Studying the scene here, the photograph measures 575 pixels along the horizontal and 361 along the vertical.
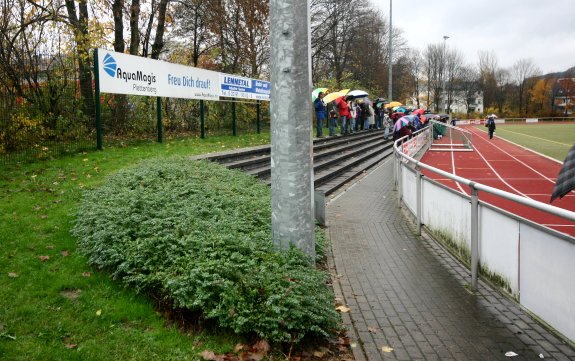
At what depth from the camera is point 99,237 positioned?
5.74 meters

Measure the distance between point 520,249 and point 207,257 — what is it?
2.91 m

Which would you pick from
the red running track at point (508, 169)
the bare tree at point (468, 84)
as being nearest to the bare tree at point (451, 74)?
the bare tree at point (468, 84)

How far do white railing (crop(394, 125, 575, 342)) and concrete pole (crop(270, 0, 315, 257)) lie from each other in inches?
75.5

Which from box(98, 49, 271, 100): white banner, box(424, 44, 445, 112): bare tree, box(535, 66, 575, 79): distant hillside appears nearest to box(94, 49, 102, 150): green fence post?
box(98, 49, 271, 100): white banner

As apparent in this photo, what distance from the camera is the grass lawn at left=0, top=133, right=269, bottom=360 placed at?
13.0 ft

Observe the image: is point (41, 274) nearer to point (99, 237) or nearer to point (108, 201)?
point (99, 237)

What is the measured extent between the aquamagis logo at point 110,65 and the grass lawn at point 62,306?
218 inches

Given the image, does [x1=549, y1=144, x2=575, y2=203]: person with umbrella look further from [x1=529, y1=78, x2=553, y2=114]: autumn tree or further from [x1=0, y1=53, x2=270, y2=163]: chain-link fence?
[x1=529, y1=78, x2=553, y2=114]: autumn tree

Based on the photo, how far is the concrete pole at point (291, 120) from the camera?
492 cm

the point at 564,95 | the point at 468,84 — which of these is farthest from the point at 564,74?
the point at 468,84

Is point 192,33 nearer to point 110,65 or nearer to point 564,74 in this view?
point 110,65

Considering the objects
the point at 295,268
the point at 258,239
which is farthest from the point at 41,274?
the point at 295,268

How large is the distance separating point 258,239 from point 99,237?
180cm

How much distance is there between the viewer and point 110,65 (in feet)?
41.7
